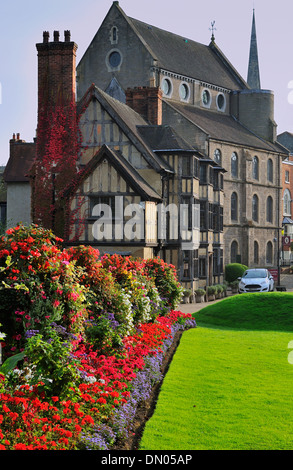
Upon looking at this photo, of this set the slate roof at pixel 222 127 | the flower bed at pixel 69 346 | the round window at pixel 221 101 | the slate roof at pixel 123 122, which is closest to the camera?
the flower bed at pixel 69 346

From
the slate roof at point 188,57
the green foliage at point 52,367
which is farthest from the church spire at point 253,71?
the green foliage at point 52,367

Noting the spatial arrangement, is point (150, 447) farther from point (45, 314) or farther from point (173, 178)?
point (173, 178)

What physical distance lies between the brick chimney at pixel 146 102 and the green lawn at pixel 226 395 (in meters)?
18.9

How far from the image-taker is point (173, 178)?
3322 cm

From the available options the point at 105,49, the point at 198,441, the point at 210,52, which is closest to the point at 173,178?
the point at 105,49

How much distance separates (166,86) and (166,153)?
2019cm

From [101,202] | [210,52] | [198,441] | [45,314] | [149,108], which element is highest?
[210,52]

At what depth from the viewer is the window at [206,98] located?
5725cm

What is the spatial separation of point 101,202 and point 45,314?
18292mm

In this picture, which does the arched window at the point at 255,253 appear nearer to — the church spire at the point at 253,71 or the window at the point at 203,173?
the window at the point at 203,173

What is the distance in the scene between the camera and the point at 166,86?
51.7m

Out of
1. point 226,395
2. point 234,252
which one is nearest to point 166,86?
point 234,252

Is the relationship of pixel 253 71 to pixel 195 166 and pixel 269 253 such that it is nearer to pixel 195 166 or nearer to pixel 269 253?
pixel 269 253

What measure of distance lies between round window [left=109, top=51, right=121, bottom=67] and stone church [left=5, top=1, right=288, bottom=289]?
0.25 ft
